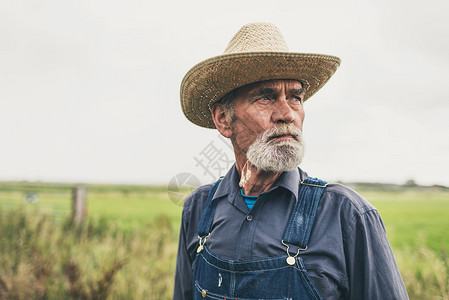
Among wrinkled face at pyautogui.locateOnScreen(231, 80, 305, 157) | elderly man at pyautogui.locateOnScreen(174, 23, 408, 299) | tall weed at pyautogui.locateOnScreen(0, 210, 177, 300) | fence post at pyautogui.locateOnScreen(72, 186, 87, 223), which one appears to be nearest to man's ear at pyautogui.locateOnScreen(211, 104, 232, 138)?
elderly man at pyautogui.locateOnScreen(174, 23, 408, 299)

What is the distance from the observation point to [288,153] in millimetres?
1883

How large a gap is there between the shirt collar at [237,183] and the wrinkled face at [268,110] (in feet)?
0.65

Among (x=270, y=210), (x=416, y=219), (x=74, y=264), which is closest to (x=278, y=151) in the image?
(x=270, y=210)

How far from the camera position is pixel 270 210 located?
6.02ft

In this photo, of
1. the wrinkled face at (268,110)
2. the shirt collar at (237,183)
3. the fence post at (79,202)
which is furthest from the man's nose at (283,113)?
the fence post at (79,202)

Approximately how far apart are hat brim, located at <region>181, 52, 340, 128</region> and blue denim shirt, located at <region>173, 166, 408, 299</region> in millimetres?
595

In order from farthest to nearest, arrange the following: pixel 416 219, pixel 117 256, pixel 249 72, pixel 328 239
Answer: pixel 416 219 → pixel 117 256 → pixel 249 72 → pixel 328 239

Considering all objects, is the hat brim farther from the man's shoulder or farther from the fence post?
the fence post

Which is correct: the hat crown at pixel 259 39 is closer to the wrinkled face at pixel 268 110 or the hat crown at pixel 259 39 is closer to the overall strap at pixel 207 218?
the wrinkled face at pixel 268 110

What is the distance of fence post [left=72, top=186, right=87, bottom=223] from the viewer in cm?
1068

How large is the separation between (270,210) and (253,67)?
2.67 feet

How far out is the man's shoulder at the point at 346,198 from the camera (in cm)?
166

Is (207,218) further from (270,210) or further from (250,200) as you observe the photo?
(270,210)

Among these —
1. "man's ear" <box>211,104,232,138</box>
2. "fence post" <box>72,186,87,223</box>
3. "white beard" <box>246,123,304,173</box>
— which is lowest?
"fence post" <box>72,186,87,223</box>
